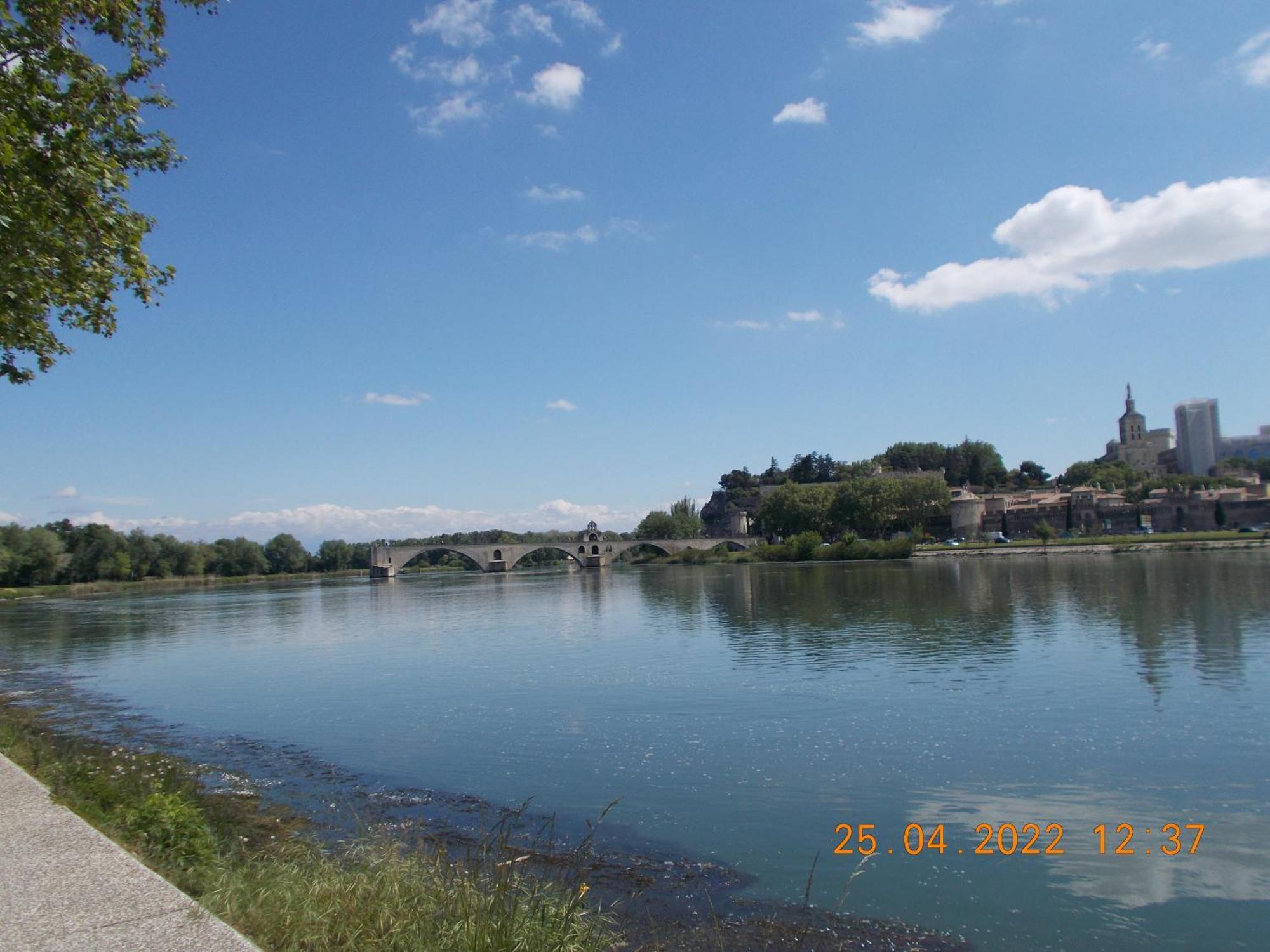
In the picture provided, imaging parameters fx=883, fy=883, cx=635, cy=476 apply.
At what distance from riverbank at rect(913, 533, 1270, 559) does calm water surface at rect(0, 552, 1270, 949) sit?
156 feet

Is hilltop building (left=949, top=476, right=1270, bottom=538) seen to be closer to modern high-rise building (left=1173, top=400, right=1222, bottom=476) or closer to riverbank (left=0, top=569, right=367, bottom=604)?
modern high-rise building (left=1173, top=400, right=1222, bottom=476)

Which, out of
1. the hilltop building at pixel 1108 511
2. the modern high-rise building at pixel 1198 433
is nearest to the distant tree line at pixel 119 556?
the hilltop building at pixel 1108 511

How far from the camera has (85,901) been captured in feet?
19.4

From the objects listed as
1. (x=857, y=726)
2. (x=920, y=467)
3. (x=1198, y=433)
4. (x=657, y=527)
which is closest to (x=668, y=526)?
(x=657, y=527)

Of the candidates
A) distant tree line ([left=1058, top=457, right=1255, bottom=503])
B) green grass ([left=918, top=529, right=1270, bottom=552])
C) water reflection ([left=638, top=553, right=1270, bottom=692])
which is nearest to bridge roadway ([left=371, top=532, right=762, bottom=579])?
green grass ([left=918, top=529, right=1270, bottom=552])

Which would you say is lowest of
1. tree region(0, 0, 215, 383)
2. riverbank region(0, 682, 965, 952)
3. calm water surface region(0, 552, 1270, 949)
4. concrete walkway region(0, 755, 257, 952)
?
calm water surface region(0, 552, 1270, 949)

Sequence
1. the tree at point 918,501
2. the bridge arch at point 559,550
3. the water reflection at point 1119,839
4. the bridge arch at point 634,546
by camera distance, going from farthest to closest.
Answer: the bridge arch at point 634,546
the bridge arch at point 559,550
the tree at point 918,501
the water reflection at point 1119,839

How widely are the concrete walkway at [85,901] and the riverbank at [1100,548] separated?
86415mm

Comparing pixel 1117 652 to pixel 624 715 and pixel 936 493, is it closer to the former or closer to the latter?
pixel 624 715

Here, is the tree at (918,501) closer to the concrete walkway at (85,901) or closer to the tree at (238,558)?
the tree at (238,558)

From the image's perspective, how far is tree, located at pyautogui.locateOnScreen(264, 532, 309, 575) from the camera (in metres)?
136

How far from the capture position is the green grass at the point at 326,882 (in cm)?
611

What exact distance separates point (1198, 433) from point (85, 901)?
7437 inches

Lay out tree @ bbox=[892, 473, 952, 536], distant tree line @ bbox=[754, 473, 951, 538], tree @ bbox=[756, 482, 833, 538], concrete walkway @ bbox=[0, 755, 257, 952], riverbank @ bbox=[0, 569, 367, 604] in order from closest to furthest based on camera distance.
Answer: concrete walkway @ bbox=[0, 755, 257, 952], riverbank @ bbox=[0, 569, 367, 604], distant tree line @ bbox=[754, 473, 951, 538], tree @ bbox=[892, 473, 952, 536], tree @ bbox=[756, 482, 833, 538]
